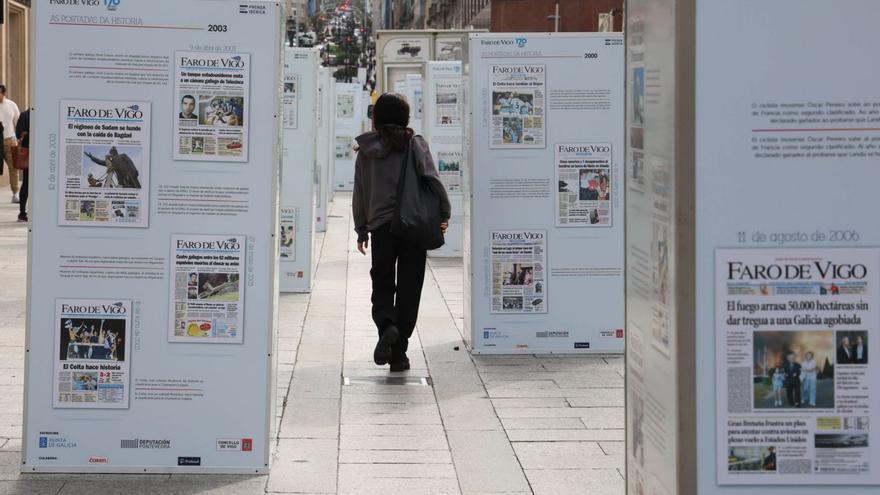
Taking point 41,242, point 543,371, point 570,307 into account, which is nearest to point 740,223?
point 41,242

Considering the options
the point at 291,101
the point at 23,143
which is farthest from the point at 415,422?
the point at 23,143

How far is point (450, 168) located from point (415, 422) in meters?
9.74

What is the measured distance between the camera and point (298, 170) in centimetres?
1366

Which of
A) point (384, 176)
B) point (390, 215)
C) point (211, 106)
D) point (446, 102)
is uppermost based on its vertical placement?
point (446, 102)

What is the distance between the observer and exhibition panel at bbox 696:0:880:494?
11.4 ft

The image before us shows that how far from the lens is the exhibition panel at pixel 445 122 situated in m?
17.0

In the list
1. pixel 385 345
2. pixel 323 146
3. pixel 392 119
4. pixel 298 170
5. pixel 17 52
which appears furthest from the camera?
pixel 17 52

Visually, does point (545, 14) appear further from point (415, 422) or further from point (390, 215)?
point (415, 422)

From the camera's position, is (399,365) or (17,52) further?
(17,52)

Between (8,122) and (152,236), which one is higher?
(8,122)

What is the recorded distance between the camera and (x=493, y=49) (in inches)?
384

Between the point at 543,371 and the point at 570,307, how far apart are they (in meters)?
0.80

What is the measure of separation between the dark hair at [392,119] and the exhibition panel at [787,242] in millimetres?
5720

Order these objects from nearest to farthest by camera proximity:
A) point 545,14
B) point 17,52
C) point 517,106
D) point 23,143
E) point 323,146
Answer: point 517,106 → point 323,146 → point 23,143 → point 17,52 → point 545,14
